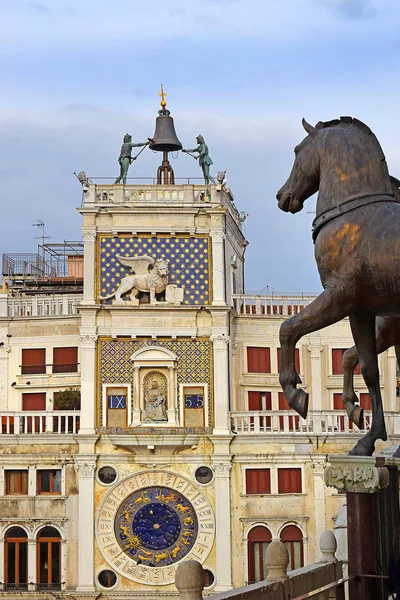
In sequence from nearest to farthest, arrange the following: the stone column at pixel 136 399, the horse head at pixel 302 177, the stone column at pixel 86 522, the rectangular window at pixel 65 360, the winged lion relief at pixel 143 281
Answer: the horse head at pixel 302 177 → the stone column at pixel 86 522 → the stone column at pixel 136 399 → the winged lion relief at pixel 143 281 → the rectangular window at pixel 65 360

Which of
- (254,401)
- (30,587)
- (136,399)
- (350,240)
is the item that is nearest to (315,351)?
(254,401)

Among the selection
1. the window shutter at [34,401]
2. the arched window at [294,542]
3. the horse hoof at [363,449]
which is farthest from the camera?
the window shutter at [34,401]

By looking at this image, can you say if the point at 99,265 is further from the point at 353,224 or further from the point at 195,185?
the point at 353,224

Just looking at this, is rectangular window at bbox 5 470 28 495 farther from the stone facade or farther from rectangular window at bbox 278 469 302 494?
rectangular window at bbox 278 469 302 494

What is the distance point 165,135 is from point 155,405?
1069 centimetres

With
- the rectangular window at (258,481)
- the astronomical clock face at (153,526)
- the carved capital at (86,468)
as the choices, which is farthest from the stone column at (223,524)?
the carved capital at (86,468)

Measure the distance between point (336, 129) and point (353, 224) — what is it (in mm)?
982

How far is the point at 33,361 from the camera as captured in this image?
39.6 metres

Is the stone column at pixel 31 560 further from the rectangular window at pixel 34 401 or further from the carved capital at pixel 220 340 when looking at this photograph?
the carved capital at pixel 220 340

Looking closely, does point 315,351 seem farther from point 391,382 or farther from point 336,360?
point 391,382

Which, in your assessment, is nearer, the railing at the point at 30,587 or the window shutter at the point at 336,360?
the railing at the point at 30,587

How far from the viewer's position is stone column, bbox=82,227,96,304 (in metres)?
37.1

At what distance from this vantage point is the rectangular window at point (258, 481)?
3628cm

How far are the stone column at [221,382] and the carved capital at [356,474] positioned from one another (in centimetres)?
2770
